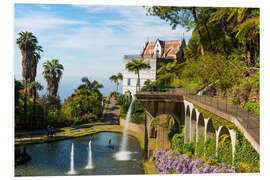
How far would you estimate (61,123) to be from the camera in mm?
17844

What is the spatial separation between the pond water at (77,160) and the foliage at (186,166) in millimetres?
2124

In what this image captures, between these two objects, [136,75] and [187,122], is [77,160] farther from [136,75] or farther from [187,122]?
[136,75]

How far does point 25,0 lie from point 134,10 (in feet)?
13.9

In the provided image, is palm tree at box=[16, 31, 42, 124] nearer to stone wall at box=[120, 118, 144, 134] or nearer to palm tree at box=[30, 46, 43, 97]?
palm tree at box=[30, 46, 43, 97]

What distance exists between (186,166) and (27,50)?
299 inches

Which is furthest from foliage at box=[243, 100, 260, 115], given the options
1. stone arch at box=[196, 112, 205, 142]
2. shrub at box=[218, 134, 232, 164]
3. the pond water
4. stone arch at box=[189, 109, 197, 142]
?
the pond water

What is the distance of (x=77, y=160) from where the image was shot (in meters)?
13.0

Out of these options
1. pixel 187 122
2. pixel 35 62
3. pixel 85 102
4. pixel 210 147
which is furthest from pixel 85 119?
pixel 210 147

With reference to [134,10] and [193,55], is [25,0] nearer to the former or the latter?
[134,10]

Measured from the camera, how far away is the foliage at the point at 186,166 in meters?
7.71
